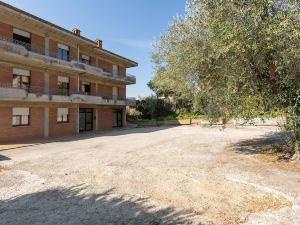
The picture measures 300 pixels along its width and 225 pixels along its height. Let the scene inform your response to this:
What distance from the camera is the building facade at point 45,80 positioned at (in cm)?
2095

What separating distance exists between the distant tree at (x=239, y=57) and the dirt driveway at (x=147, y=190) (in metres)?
2.79

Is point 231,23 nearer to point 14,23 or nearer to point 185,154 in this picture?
point 185,154

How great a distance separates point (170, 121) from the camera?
131 feet

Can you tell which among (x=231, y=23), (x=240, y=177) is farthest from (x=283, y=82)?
(x=240, y=177)

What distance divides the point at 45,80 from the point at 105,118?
35.0 feet

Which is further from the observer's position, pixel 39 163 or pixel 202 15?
pixel 202 15

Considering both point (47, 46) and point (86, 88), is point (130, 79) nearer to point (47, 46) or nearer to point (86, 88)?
point (86, 88)

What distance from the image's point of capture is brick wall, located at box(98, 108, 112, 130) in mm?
33062

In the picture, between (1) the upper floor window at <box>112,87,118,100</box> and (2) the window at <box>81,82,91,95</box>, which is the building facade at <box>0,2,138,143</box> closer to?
(2) the window at <box>81,82,91,95</box>

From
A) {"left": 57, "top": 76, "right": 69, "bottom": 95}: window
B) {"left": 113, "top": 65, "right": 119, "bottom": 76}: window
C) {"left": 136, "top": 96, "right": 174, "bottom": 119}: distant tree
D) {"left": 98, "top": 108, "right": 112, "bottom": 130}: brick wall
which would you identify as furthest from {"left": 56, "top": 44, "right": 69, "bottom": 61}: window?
{"left": 136, "top": 96, "right": 174, "bottom": 119}: distant tree

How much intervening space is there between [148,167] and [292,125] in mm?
6857

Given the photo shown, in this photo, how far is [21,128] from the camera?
2239 centimetres

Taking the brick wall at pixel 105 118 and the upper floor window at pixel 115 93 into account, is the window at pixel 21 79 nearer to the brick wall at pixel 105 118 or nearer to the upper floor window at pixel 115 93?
the brick wall at pixel 105 118

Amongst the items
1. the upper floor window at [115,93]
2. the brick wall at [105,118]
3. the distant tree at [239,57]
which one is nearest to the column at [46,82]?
the brick wall at [105,118]
